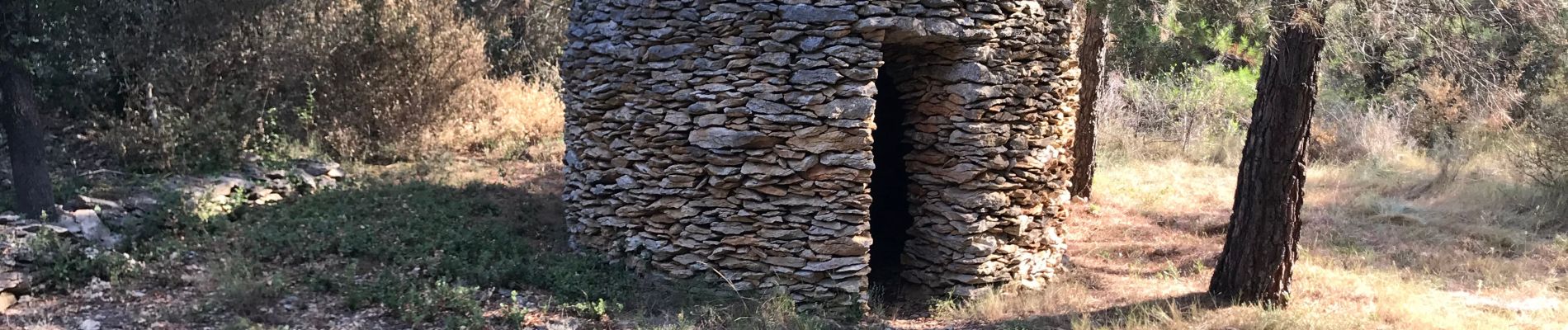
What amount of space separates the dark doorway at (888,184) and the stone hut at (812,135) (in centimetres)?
123

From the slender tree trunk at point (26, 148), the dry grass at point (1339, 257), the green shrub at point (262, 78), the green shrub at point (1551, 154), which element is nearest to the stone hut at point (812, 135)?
the dry grass at point (1339, 257)

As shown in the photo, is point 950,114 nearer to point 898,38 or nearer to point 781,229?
point 898,38

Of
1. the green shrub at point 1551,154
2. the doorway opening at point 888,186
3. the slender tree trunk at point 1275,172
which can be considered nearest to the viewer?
the slender tree trunk at point 1275,172

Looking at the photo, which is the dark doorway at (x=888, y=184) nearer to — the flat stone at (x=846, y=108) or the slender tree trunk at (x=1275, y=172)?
the flat stone at (x=846, y=108)

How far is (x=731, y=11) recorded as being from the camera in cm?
546

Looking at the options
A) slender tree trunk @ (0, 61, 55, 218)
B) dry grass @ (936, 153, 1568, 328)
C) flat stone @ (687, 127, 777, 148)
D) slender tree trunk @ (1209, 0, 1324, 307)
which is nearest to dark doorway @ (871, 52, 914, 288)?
dry grass @ (936, 153, 1568, 328)

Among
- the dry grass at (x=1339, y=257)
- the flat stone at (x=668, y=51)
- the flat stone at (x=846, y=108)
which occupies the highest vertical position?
the flat stone at (x=668, y=51)

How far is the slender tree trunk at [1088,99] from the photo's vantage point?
9075 millimetres

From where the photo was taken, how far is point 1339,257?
7363 millimetres

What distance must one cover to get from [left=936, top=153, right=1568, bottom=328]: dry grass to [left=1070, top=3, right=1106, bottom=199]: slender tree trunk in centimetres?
32

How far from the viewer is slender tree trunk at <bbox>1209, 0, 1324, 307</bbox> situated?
16.9 ft

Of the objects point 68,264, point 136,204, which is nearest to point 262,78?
point 136,204

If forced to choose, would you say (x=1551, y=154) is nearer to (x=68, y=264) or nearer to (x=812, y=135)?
(x=812, y=135)

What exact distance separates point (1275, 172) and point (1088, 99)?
3930 mm
